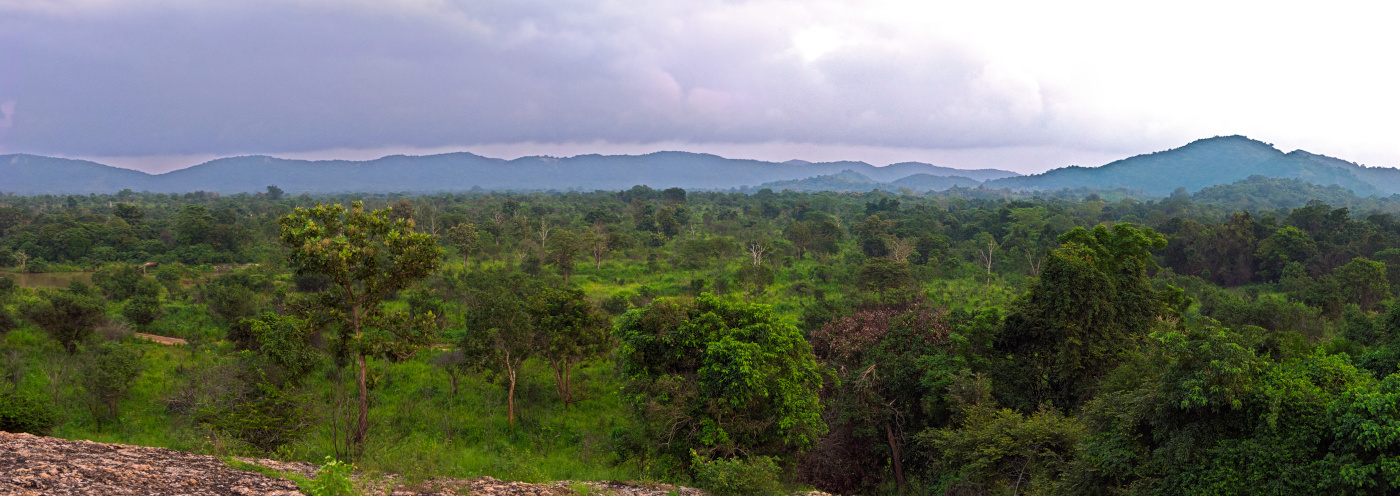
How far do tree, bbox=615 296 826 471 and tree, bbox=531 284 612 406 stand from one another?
5292 millimetres

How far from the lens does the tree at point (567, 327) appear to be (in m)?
18.9

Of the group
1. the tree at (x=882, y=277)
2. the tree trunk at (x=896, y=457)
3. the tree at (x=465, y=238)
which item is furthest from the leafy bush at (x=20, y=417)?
the tree at (x=465, y=238)

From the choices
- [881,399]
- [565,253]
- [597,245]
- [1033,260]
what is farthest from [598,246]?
[881,399]

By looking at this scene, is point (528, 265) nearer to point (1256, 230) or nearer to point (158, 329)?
point (158, 329)

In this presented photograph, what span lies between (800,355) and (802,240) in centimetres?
4212

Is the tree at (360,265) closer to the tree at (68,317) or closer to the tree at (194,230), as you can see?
the tree at (68,317)

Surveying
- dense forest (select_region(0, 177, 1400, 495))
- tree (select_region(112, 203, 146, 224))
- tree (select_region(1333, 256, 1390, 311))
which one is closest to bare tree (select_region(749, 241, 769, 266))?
dense forest (select_region(0, 177, 1400, 495))

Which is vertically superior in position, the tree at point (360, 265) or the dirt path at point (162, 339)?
the tree at point (360, 265)

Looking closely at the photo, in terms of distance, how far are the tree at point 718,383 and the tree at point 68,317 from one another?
868 inches

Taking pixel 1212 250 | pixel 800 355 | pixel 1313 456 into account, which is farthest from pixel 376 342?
pixel 1212 250

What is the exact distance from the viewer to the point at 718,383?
12070mm

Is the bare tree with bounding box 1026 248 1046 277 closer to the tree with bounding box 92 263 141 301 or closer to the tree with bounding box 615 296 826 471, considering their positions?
the tree with bounding box 615 296 826 471

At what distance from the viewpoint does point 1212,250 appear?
146 feet

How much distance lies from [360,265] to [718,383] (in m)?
7.24
